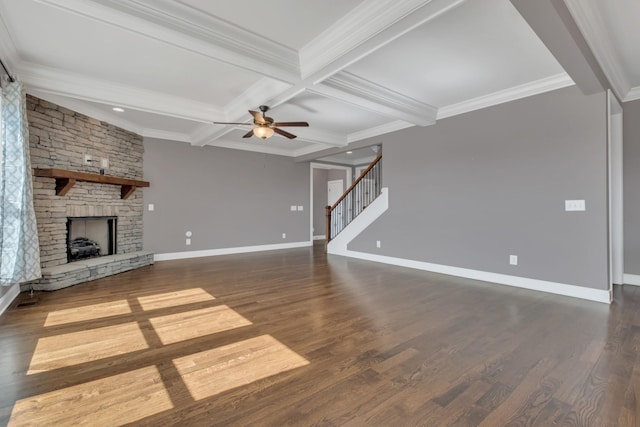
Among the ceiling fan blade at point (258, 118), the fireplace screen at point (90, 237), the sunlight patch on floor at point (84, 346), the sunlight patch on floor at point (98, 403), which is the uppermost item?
the ceiling fan blade at point (258, 118)

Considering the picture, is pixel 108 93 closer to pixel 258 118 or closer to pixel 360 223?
pixel 258 118

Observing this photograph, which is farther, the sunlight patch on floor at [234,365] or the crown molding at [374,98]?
the crown molding at [374,98]

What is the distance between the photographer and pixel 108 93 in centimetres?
407

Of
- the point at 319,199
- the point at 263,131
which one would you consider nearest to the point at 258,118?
the point at 263,131

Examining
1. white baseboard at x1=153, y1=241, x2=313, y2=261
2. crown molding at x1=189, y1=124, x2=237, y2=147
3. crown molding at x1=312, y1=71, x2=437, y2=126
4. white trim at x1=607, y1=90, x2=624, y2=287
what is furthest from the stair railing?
white trim at x1=607, y1=90, x2=624, y2=287

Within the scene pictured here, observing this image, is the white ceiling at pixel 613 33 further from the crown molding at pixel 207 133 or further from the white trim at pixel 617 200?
the crown molding at pixel 207 133

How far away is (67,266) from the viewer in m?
4.41

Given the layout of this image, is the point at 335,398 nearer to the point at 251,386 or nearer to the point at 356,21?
the point at 251,386

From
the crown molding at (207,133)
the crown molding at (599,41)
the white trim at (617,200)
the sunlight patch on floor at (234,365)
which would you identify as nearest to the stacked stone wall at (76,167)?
the crown molding at (207,133)

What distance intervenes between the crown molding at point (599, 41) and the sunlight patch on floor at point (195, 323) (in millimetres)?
3810

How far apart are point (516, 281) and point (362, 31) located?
3.85 m

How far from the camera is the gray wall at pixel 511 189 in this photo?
362 cm

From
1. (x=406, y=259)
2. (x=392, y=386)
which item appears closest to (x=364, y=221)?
(x=406, y=259)

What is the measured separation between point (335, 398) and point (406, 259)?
4.18m
